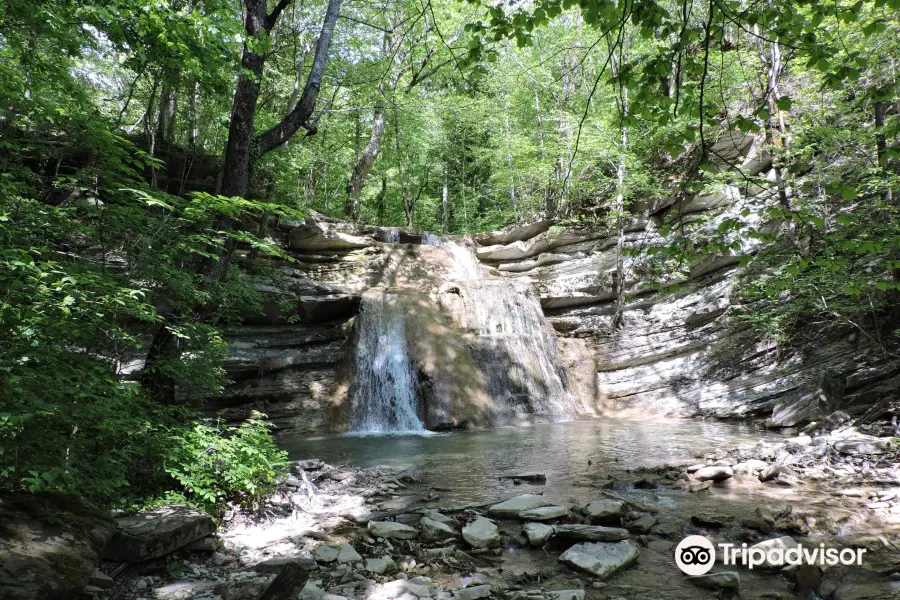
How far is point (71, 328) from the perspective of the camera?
3039mm

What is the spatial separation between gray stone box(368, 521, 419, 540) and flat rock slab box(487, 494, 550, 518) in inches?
32.8

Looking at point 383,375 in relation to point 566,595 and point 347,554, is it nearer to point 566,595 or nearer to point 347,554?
point 347,554

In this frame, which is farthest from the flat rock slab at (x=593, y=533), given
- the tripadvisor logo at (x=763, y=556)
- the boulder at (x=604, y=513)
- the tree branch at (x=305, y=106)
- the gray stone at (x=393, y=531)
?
the tree branch at (x=305, y=106)

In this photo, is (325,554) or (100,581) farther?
(325,554)

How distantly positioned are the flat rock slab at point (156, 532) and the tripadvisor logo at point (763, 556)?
11.3 feet

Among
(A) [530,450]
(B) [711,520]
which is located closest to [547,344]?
(A) [530,450]

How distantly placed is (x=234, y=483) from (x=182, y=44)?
4239mm

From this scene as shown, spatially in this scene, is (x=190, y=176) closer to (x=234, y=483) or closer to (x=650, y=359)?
(x=234, y=483)

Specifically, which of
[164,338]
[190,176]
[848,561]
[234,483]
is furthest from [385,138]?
[848,561]

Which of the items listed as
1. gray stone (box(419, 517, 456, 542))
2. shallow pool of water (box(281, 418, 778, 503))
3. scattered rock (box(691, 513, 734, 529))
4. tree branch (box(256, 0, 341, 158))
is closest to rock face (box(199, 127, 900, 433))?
shallow pool of water (box(281, 418, 778, 503))

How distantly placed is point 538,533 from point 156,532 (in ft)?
8.95

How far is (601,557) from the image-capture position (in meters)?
3.48

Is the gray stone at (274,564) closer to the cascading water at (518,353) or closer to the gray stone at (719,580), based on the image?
the gray stone at (719,580)

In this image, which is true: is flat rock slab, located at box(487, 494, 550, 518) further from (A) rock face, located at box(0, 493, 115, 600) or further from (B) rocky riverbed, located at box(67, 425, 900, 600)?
(A) rock face, located at box(0, 493, 115, 600)
